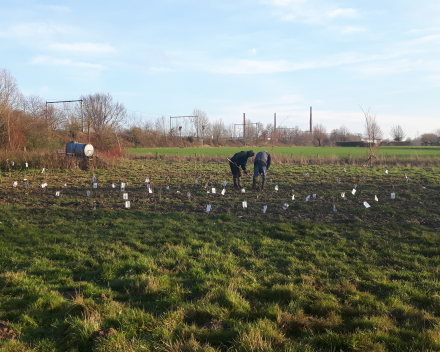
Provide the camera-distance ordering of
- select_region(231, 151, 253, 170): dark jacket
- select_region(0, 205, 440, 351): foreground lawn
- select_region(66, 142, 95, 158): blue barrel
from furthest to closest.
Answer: select_region(66, 142, 95, 158): blue barrel → select_region(231, 151, 253, 170): dark jacket → select_region(0, 205, 440, 351): foreground lawn

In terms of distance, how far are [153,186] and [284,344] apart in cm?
1129

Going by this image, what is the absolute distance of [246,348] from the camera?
291 centimetres

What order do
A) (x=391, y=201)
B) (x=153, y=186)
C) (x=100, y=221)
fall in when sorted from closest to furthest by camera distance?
(x=100, y=221), (x=391, y=201), (x=153, y=186)

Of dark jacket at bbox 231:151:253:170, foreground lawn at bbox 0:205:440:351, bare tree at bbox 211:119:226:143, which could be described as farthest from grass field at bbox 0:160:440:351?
bare tree at bbox 211:119:226:143

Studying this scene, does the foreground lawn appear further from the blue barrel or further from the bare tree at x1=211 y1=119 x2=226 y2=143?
the bare tree at x1=211 y1=119 x2=226 y2=143

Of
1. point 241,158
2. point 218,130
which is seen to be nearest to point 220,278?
point 241,158

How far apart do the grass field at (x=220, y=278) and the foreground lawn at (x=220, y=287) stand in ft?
0.06

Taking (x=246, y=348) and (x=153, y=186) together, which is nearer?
(x=246, y=348)

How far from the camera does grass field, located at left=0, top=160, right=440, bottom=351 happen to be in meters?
3.14

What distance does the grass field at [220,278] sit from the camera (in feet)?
10.3

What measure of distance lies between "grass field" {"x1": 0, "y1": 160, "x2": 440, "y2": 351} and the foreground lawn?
0.02 metres

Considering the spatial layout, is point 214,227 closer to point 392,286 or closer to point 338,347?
point 392,286

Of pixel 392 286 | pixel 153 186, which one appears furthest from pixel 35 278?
pixel 153 186

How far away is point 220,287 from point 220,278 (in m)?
0.33
